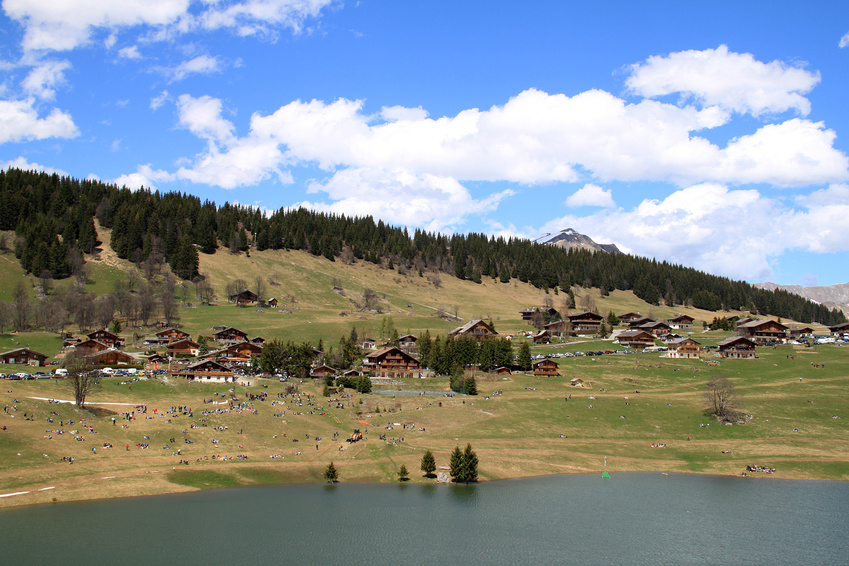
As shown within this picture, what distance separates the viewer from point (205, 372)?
114 m

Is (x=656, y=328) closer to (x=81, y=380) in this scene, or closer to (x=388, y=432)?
(x=388, y=432)

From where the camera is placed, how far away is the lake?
5378 centimetres

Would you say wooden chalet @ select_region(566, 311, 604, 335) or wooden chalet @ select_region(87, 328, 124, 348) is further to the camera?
wooden chalet @ select_region(566, 311, 604, 335)

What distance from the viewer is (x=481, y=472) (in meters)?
81.3

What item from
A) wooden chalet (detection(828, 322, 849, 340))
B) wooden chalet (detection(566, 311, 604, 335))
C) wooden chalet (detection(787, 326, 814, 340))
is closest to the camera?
wooden chalet (detection(787, 326, 814, 340))

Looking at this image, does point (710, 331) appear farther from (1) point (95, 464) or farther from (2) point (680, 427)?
(1) point (95, 464)

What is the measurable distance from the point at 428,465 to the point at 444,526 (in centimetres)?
1722

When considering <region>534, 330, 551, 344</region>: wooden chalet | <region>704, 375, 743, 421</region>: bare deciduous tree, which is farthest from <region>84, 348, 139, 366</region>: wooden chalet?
<region>704, 375, 743, 421</region>: bare deciduous tree

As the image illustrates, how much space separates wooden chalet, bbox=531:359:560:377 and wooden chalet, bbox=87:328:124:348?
90.1 meters

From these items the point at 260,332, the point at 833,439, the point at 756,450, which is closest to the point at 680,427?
the point at 756,450

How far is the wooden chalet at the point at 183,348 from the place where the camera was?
135000 mm

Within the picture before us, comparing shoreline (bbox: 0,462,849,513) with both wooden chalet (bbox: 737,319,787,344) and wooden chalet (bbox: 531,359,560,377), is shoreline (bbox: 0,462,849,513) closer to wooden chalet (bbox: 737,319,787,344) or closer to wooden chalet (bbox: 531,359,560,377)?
wooden chalet (bbox: 531,359,560,377)

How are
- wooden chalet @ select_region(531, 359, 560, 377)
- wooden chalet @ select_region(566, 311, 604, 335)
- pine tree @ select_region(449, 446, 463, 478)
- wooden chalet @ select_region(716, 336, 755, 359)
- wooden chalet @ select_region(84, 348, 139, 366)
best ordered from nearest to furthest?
pine tree @ select_region(449, 446, 463, 478), wooden chalet @ select_region(84, 348, 139, 366), wooden chalet @ select_region(531, 359, 560, 377), wooden chalet @ select_region(716, 336, 755, 359), wooden chalet @ select_region(566, 311, 604, 335)

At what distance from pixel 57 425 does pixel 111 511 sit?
23.7m
